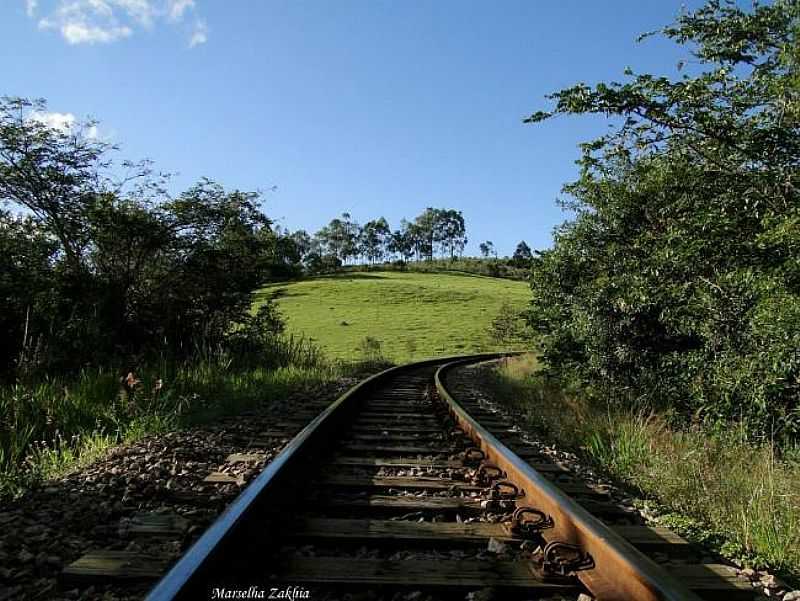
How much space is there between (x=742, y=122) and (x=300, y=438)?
678 centimetres

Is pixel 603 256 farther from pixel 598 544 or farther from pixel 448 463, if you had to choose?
Result: pixel 598 544

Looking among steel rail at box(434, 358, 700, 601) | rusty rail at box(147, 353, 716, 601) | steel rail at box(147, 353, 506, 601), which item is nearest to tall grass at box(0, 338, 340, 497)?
steel rail at box(147, 353, 506, 601)

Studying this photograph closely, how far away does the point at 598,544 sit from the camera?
7.57 ft

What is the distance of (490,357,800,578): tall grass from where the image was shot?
309 cm

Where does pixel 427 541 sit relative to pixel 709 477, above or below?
above

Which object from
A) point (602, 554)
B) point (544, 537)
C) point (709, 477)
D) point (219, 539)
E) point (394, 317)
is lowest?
point (709, 477)

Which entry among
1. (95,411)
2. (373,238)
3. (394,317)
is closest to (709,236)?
(95,411)

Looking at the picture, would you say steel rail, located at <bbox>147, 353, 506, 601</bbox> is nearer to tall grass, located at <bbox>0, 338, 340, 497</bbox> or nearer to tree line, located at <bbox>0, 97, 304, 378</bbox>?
tall grass, located at <bbox>0, 338, 340, 497</bbox>

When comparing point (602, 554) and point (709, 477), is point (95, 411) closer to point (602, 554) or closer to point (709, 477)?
point (602, 554)

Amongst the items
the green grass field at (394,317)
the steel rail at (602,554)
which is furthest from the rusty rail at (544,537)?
the green grass field at (394,317)

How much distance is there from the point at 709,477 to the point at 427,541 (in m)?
2.61

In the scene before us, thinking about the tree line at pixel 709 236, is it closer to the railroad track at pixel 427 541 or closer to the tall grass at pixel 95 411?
the railroad track at pixel 427 541

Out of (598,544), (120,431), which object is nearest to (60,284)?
(120,431)

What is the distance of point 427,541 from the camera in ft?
9.02
